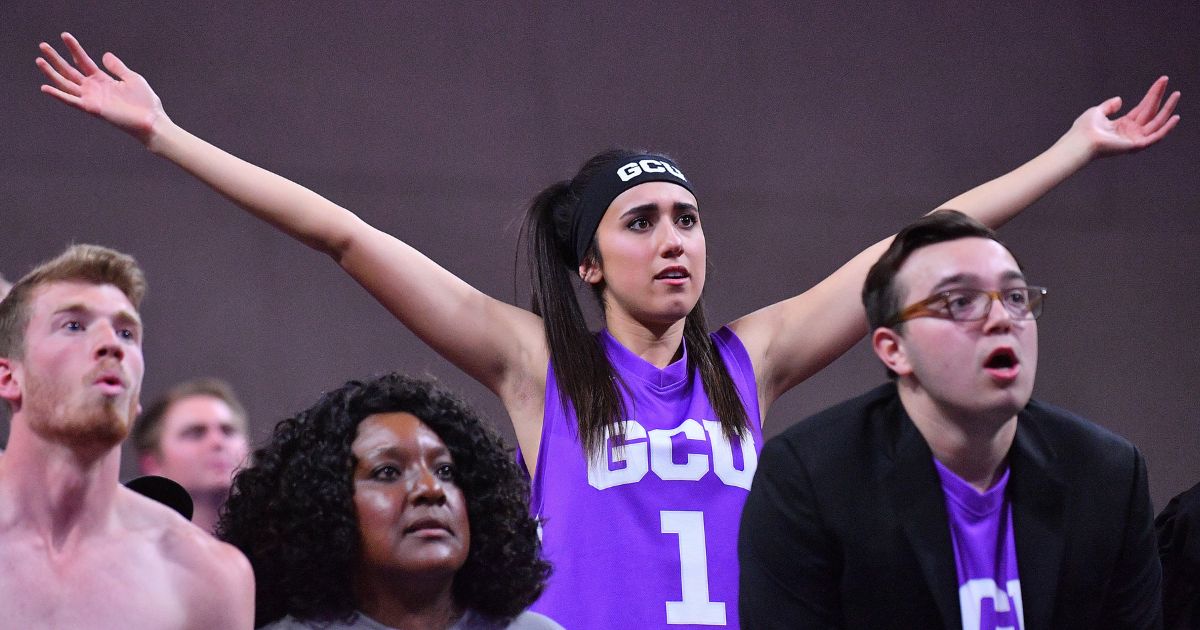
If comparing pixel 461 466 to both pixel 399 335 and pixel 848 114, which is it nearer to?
pixel 399 335

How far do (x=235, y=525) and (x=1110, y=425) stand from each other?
10.3 ft

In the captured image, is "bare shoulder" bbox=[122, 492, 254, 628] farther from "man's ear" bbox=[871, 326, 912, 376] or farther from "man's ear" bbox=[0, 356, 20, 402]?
"man's ear" bbox=[871, 326, 912, 376]

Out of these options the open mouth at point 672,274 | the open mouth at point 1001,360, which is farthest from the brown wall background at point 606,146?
the open mouth at point 1001,360

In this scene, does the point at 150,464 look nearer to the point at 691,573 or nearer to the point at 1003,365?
the point at 691,573

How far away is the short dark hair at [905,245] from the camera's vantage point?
1.96m

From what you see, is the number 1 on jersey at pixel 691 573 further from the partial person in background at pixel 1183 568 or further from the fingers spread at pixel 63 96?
the fingers spread at pixel 63 96

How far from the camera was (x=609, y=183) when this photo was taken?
8.84 feet

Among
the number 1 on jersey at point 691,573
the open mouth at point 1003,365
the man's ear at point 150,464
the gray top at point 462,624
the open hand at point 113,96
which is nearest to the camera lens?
the open mouth at point 1003,365

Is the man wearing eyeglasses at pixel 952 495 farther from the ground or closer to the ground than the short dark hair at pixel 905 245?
closer to the ground

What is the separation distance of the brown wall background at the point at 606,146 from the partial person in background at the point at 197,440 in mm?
303

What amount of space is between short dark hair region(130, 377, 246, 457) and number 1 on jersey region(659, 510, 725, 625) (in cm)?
168

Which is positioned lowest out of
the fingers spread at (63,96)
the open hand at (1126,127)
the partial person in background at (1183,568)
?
the partial person in background at (1183,568)

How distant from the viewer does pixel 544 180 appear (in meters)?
4.18

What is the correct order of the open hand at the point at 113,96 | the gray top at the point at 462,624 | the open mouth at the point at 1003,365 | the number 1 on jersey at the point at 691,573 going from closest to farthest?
the open mouth at the point at 1003,365
the gray top at the point at 462,624
the number 1 on jersey at the point at 691,573
the open hand at the point at 113,96
